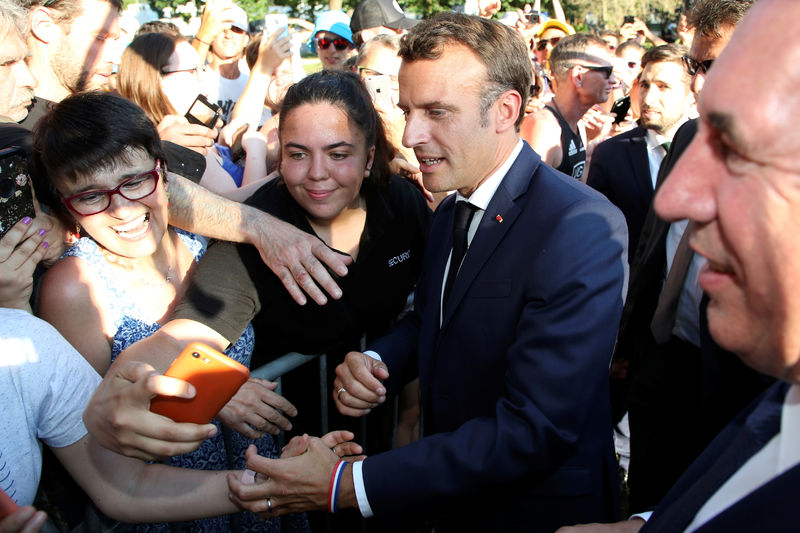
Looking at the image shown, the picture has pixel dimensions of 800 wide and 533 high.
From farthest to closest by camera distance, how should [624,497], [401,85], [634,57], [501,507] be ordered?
1. [634,57]
2. [624,497]
3. [401,85]
4. [501,507]

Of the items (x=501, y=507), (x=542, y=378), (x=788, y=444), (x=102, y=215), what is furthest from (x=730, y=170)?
(x=102, y=215)

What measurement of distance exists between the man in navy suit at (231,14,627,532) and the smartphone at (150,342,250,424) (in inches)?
14.0

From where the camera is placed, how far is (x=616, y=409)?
3939mm

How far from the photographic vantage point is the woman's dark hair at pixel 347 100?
2.62 meters

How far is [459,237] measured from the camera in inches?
86.4

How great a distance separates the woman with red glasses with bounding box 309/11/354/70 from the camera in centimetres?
621

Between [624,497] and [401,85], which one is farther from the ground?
[401,85]

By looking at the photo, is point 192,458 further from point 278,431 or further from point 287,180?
point 287,180

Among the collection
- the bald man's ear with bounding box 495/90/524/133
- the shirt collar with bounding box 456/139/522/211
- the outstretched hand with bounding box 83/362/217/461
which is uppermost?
the bald man's ear with bounding box 495/90/524/133

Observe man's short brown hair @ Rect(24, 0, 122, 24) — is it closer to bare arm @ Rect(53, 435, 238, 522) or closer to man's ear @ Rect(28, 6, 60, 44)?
man's ear @ Rect(28, 6, 60, 44)

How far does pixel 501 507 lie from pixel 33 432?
1.44 meters

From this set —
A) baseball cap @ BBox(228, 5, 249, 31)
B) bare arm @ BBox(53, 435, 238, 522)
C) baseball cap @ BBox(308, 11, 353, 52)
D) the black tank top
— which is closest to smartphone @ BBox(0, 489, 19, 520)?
bare arm @ BBox(53, 435, 238, 522)

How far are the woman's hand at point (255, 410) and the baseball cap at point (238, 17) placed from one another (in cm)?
401

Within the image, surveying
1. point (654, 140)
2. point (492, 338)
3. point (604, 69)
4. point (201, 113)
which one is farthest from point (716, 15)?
point (201, 113)
